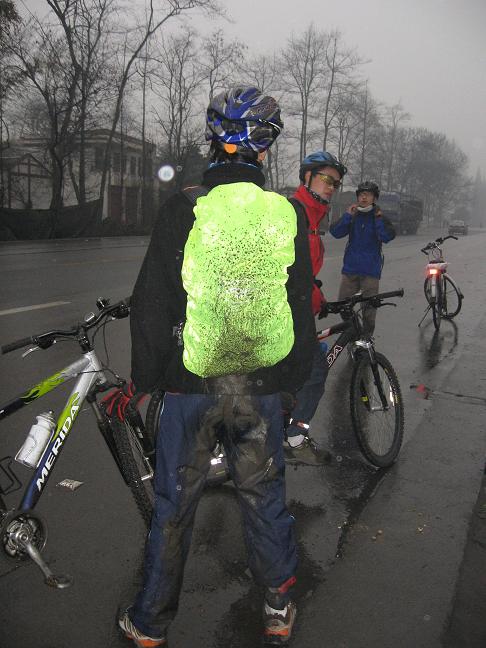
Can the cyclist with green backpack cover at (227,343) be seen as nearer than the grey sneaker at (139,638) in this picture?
Yes

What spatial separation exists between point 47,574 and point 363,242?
16.3 feet

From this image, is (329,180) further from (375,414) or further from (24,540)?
(24,540)

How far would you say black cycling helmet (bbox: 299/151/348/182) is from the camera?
3.98 metres

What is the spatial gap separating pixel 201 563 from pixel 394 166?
84.9 m

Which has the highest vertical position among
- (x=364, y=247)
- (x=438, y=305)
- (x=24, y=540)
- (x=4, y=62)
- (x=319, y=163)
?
(x=4, y=62)

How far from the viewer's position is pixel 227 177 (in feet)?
6.96

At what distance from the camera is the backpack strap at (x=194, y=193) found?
6.82 feet

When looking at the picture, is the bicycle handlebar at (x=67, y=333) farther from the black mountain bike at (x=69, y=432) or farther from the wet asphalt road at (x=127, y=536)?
the wet asphalt road at (x=127, y=536)

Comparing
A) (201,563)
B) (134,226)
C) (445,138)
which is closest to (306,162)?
(201,563)

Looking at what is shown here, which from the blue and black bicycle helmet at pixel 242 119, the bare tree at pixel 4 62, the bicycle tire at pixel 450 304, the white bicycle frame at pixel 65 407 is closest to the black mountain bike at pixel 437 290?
the bicycle tire at pixel 450 304

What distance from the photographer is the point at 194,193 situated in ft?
6.86

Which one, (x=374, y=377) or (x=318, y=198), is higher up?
(x=318, y=198)

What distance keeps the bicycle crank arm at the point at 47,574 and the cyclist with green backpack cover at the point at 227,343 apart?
323 millimetres

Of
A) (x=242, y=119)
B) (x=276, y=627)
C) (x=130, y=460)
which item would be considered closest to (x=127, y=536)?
(x=130, y=460)
